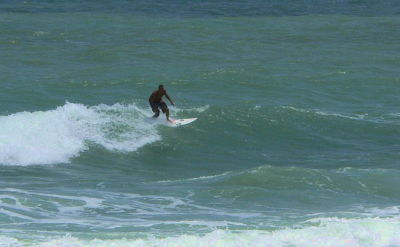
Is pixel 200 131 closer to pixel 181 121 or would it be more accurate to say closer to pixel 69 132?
pixel 181 121

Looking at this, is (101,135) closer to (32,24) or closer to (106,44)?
(106,44)

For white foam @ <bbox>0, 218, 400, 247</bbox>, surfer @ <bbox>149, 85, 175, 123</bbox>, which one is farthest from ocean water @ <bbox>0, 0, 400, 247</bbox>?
surfer @ <bbox>149, 85, 175, 123</bbox>

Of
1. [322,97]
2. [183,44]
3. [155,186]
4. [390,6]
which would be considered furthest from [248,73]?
[390,6]

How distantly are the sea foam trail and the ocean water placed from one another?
0.05 metres

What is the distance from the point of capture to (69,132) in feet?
69.6

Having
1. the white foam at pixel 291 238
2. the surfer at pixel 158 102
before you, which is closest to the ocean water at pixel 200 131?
the white foam at pixel 291 238

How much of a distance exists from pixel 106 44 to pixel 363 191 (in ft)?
62.0

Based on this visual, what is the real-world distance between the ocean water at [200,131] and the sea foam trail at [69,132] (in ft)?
0.16

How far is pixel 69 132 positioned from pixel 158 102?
7.36ft

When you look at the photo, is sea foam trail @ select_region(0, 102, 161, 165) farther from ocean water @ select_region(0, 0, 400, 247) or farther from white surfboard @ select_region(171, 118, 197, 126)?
white surfboard @ select_region(171, 118, 197, 126)

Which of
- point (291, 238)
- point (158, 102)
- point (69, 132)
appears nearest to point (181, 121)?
point (158, 102)

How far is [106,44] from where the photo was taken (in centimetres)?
3356

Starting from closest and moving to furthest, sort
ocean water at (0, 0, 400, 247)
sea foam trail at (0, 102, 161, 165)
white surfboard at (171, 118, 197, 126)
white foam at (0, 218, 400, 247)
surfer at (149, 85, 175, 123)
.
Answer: white foam at (0, 218, 400, 247)
ocean water at (0, 0, 400, 247)
sea foam trail at (0, 102, 161, 165)
surfer at (149, 85, 175, 123)
white surfboard at (171, 118, 197, 126)

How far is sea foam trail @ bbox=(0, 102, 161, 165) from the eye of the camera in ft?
63.9
